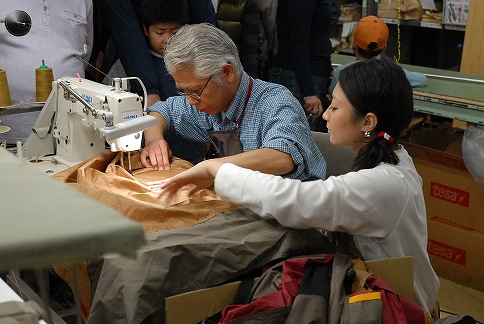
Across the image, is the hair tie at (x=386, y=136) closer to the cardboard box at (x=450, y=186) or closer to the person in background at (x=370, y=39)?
the cardboard box at (x=450, y=186)

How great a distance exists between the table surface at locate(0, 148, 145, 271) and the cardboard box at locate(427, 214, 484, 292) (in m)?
2.98

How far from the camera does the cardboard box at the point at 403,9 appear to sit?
475cm

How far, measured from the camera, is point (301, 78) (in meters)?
3.75

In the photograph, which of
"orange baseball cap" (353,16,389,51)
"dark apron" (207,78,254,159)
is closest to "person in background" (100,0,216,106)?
"dark apron" (207,78,254,159)

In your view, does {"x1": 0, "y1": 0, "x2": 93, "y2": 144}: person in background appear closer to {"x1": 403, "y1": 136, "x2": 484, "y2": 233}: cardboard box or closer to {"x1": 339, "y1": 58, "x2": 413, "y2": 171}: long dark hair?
{"x1": 339, "y1": 58, "x2": 413, "y2": 171}: long dark hair

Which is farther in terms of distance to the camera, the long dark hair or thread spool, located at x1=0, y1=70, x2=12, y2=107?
thread spool, located at x1=0, y1=70, x2=12, y2=107

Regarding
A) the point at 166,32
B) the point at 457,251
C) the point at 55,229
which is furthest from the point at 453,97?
the point at 55,229

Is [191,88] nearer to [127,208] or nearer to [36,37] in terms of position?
[127,208]

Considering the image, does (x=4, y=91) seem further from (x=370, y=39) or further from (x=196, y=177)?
(x=370, y=39)

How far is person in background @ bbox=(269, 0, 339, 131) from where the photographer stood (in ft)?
12.1

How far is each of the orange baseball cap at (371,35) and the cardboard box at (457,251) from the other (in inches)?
38.6

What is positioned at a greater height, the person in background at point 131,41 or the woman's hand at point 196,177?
the person in background at point 131,41

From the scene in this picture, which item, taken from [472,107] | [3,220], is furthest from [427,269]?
[472,107]

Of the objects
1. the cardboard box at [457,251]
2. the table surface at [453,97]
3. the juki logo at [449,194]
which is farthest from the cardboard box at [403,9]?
the cardboard box at [457,251]
